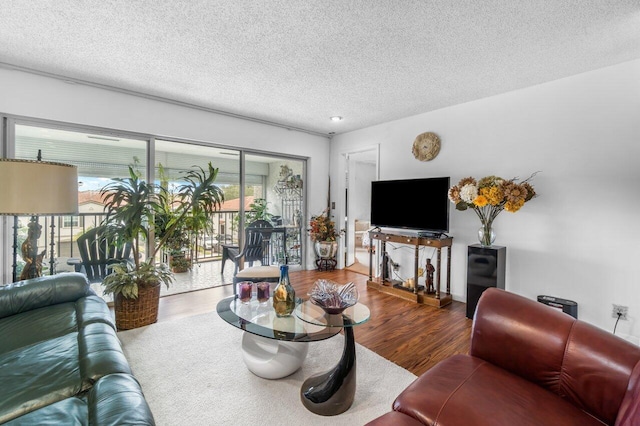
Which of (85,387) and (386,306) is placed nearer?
(85,387)

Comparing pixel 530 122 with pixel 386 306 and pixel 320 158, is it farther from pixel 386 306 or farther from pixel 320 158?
pixel 320 158

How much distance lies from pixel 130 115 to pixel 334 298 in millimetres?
3213

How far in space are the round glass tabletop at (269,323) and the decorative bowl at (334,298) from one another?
118 mm

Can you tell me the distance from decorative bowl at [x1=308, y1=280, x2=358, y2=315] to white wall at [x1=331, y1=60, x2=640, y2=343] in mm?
2361

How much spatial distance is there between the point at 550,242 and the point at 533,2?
87.8 inches

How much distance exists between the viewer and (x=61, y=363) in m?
1.37

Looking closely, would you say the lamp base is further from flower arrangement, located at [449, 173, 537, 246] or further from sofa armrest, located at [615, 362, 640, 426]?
flower arrangement, located at [449, 173, 537, 246]

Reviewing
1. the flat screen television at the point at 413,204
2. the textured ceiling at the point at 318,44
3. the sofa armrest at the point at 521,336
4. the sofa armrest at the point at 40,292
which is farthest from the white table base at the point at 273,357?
the flat screen television at the point at 413,204

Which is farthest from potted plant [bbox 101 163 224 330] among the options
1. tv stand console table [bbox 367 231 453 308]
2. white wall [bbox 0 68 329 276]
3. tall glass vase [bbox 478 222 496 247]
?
tall glass vase [bbox 478 222 496 247]

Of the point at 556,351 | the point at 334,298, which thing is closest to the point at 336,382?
the point at 334,298

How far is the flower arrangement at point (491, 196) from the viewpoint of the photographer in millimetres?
2852

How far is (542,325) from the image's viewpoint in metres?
1.36

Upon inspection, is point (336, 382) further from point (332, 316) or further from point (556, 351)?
point (556, 351)

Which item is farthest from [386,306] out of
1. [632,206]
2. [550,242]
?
[632,206]
